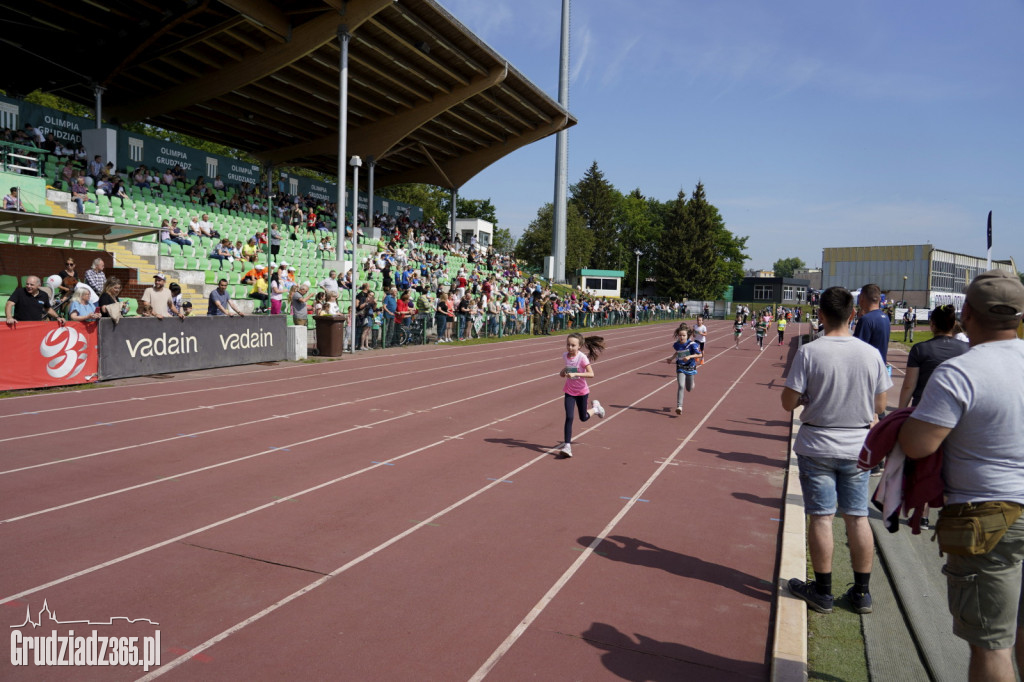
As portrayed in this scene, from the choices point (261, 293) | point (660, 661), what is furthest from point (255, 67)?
point (660, 661)

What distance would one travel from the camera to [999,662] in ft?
8.97

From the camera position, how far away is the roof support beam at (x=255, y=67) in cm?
2541

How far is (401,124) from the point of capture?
120ft

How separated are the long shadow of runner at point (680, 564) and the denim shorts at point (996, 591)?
2.14 m

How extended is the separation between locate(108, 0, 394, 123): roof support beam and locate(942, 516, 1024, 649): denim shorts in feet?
86.9

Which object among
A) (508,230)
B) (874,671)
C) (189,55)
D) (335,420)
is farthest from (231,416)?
(508,230)

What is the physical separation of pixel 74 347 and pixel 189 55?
819 inches

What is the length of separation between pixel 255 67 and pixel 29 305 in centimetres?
2002

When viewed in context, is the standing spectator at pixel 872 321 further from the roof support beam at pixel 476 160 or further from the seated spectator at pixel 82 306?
the roof support beam at pixel 476 160

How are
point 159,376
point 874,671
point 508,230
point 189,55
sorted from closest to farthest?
point 874,671 → point 159,376 → point 189,55 → point 508,230

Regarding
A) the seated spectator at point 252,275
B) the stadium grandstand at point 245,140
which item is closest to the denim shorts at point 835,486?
the stadium grandstand at point 245,140

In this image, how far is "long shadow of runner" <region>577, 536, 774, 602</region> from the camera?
4.98m

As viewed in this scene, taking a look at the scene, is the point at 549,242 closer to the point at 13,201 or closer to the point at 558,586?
the point at 13,201

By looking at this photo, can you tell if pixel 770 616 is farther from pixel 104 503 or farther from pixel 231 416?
pixel 231 416
